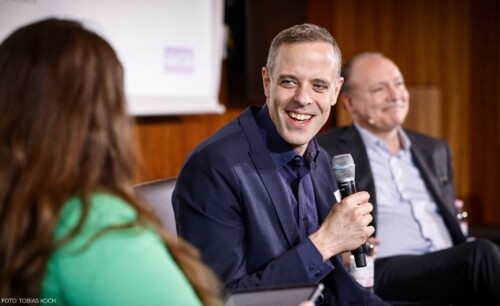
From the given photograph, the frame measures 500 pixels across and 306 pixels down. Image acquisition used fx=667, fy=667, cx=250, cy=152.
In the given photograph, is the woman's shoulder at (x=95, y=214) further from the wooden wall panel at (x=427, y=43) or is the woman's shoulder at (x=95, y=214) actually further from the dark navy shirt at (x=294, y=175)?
the wooden wall panel at (x=427, y=43)

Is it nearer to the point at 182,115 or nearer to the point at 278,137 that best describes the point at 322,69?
the point at 278,137

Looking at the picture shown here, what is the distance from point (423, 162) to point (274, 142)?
1419mm

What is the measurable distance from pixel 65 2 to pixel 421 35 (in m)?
3.12

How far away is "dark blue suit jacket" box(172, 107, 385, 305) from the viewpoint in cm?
175

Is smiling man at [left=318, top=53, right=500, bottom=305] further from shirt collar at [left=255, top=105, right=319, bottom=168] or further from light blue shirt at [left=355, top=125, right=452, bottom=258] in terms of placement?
shirt collar at [left=255, top=105, right=319, bottom=168]

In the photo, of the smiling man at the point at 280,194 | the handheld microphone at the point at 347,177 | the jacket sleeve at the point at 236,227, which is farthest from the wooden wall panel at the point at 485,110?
the jacket sleeve at the point at 236,227

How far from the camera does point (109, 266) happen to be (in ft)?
3.10

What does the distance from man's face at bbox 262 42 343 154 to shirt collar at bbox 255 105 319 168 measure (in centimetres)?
1

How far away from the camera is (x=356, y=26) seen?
487cm

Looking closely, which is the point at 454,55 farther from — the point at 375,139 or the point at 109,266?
the point at 109,266

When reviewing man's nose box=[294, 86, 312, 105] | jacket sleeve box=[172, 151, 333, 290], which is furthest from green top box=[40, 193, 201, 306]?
man's nose box=[294, 86, 312, 105]

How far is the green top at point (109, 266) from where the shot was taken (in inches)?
37.1

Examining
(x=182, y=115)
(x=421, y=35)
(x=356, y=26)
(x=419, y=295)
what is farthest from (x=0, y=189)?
(x=421, y=35)

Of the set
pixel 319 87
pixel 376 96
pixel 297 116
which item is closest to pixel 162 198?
pixel 297 116
